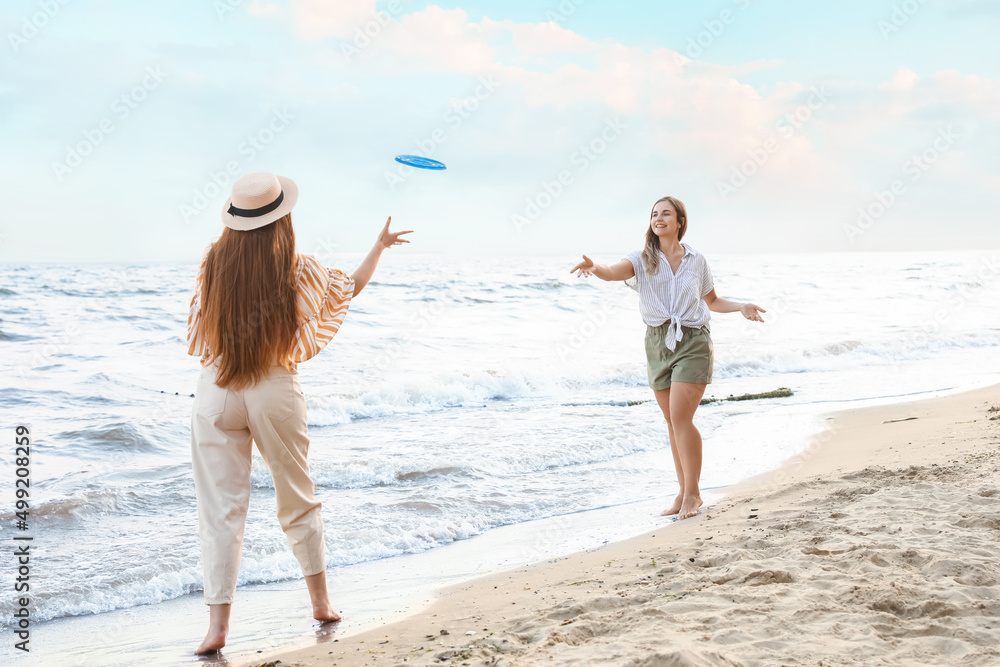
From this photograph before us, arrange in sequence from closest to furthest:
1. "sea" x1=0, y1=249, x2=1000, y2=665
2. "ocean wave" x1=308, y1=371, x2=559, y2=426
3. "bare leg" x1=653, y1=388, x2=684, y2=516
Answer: "sea" x1=0, y1=249, x2=1000, y2=665
"bare leg" x1=653, y1=388, x2=684, y2=516
"ocean wave" x1=308, y1=371, x2=559, y2=426

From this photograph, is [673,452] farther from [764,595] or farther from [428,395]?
[428,395]

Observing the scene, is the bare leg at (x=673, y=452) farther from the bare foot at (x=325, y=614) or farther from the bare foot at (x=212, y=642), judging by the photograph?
the bare foot at (x=212, y=642)

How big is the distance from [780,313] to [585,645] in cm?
2091

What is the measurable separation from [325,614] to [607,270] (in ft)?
8.53

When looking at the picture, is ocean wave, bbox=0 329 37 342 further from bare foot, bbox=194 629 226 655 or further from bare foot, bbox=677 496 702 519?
bare foot, bbox=677 496 702 519

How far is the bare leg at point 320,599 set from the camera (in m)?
3.30

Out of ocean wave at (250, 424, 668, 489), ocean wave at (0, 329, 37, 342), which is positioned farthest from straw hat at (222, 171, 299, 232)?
ocean wave at (0, 329, 37, 342)

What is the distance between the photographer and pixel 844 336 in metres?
16.9

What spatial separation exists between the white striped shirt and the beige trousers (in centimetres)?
256

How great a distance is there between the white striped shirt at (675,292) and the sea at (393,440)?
1314 mm

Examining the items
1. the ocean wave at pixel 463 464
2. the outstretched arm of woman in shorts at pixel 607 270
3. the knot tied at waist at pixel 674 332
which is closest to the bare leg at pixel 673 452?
the knot tied at waist at pixel 674 332

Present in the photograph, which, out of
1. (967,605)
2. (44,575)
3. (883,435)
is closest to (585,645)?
(967,605)

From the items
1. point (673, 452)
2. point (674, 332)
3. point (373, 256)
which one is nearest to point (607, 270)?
point (674, 332)

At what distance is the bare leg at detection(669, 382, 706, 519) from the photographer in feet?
15.6
